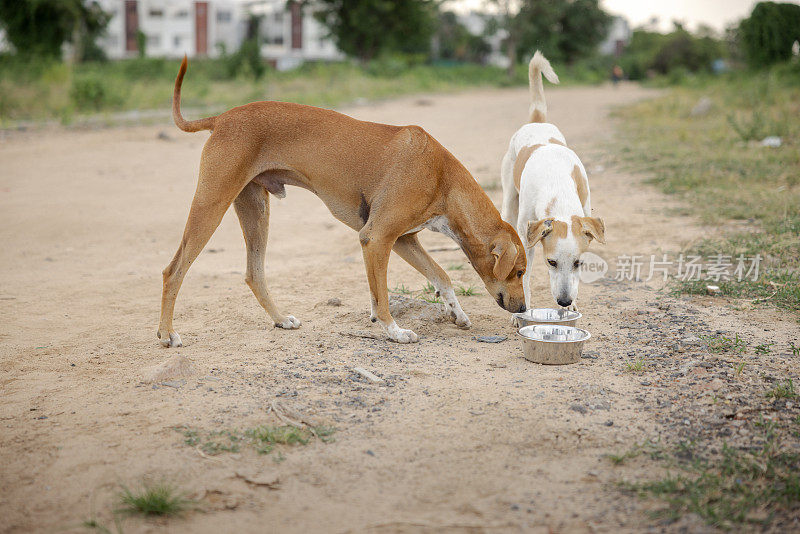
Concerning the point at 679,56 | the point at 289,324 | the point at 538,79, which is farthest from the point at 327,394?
the point at 679,56

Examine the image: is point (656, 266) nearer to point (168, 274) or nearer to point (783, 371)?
point (783, 371)

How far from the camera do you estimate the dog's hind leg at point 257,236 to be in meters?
5.07

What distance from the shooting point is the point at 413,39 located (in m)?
42.5

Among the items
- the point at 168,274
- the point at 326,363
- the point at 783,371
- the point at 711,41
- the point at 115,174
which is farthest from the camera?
the point at 711,41

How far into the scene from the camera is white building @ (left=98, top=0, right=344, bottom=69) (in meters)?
61.6

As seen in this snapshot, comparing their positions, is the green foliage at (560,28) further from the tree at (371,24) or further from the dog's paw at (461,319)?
the dog's paw at (461,319)

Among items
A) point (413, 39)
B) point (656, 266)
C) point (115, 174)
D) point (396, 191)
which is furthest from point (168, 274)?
point (413, 39)

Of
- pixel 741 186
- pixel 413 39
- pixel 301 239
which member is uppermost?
pixel 413 39

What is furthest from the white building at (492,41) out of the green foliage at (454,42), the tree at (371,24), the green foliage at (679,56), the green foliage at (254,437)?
the green foliage at (254,437)

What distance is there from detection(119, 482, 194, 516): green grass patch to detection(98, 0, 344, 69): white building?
2411 inches

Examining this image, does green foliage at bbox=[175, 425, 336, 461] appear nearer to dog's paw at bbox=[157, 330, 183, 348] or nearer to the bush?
dog's paw at bbox=[157, 330, 183, 348]

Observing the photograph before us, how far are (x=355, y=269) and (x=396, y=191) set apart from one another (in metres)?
2.13

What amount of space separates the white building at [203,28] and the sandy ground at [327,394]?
189 ft

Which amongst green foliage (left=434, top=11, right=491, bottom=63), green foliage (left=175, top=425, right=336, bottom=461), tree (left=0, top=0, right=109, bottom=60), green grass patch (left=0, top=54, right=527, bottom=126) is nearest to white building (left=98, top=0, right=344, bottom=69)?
green foliage (left=434, top=11, right=491, bottom=63)
